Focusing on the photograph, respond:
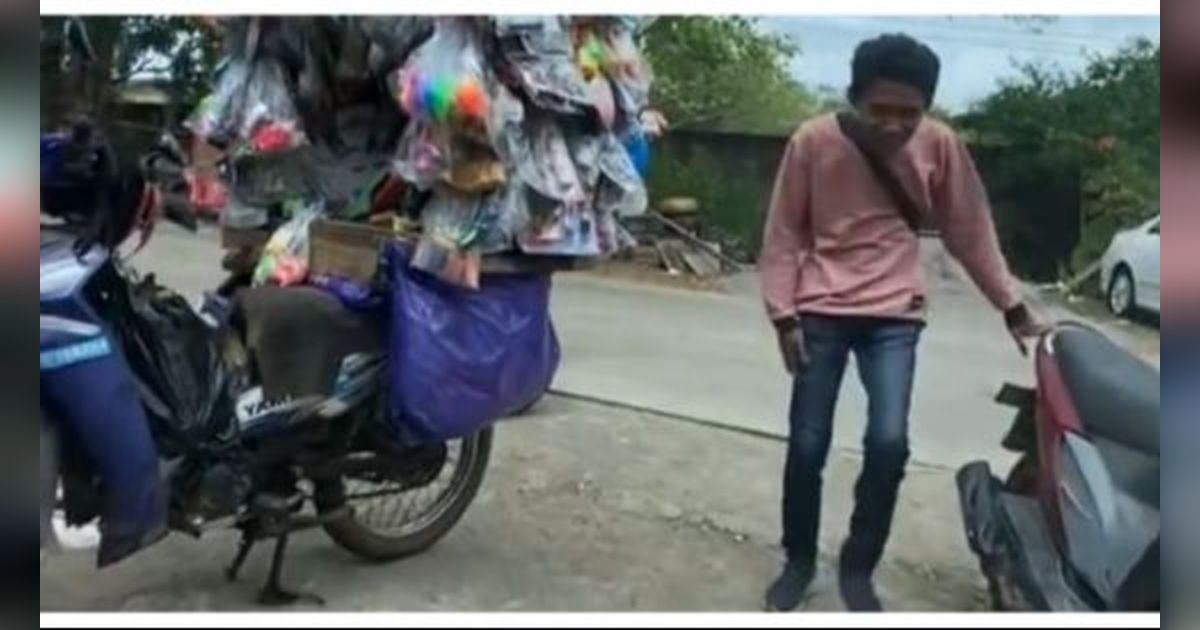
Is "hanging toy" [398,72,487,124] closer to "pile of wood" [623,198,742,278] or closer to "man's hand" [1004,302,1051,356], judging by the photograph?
"pile of wood" [623,198,742,278]

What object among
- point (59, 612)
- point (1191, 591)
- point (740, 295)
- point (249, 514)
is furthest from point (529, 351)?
point (1191, 591)

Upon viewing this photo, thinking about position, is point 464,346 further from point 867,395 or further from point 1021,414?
point 1021,414

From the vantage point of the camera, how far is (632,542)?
2.99 m

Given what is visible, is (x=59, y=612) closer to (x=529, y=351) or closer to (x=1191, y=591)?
(x=529, y=351)

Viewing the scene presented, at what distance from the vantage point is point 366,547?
10.1ft

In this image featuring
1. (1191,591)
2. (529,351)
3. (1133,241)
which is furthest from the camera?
(529,351)

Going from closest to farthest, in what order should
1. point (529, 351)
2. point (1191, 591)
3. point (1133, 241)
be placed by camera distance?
point (1191, 591), point (1133, 241), point (529, 351)

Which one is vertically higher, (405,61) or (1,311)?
(405,61)

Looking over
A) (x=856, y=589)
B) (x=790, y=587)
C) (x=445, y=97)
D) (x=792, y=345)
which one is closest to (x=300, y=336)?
(x=445, y=97)

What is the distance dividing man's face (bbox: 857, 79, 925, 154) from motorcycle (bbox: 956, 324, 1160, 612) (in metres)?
0.44

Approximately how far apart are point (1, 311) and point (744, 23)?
128 centimetres

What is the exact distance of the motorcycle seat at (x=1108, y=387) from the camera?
9.15ft

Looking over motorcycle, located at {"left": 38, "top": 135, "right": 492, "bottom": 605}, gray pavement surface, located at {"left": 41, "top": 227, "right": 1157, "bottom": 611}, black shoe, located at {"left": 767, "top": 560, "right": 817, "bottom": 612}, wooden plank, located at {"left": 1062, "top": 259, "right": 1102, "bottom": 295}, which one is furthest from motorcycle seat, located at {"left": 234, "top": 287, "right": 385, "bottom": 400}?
wooden plank, located at {"left": 1062, "top": 259, "right": 1102, "bottom": 295}

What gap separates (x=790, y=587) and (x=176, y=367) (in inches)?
45.1
